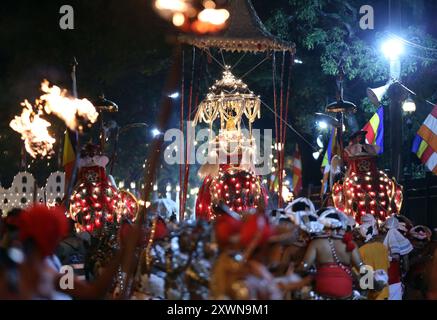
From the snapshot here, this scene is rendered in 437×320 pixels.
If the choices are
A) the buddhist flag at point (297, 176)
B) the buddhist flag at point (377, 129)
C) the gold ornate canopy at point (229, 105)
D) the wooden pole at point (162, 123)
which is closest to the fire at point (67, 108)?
the wooden pole at point (162, 123)

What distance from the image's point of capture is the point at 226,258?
6.64 m

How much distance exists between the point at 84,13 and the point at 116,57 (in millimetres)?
1736

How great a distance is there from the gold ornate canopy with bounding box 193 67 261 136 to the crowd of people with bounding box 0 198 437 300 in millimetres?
3604

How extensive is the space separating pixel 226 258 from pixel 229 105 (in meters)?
11.1

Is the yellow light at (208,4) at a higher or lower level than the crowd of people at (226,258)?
higher

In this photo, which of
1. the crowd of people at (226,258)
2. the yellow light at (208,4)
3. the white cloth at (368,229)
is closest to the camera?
the crowd of people at (226,258)

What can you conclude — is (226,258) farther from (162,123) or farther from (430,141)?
(430,141)

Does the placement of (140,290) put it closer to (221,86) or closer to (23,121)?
(23,121)

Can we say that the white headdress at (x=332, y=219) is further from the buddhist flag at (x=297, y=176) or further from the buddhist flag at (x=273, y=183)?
the buddhist flag at (x=297, y=176)

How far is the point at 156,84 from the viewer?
28.5m

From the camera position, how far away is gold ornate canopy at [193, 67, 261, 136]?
1739cm

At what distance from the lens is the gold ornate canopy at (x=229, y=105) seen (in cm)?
1739

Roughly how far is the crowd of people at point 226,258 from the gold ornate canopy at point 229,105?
360 centimetres

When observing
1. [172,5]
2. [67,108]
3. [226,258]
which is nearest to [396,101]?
[67,108]
